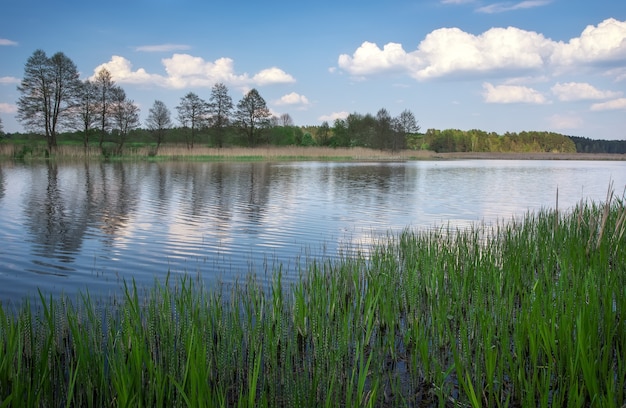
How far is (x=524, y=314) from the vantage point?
12.7 ft

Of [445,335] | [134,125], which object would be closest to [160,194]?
[445,335]

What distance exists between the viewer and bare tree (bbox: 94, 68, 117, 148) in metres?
53.8

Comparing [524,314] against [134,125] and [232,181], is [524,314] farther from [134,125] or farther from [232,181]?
[134,125]

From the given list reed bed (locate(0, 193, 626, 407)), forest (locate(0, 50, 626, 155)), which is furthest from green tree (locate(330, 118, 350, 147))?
reed bed (locate(0, 193, 626, 407))

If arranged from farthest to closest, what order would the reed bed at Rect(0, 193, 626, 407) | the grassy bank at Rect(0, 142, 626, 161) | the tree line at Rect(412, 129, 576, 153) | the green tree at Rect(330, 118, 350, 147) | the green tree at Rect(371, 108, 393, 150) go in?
the tree line at Rect(412, 129, 576, 153), the green tree at Rect(330, 118, 350, 147), the green tree at Rect(371, 108, 393, 150), the grassy bank at Rect(0, 142, 626, 161), the reed bed at Rect(0, 193, 626, 407)

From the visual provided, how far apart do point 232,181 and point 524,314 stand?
2415 cm

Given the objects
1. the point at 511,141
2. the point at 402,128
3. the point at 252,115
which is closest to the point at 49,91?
the point at 252,115

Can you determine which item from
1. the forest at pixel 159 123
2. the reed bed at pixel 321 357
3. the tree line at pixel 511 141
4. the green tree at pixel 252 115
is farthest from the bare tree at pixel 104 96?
the tree line at pixel 511 141

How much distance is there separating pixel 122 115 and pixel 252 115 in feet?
78.1

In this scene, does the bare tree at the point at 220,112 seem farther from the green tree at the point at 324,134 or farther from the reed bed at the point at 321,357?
the reed bed at the point at 321,357

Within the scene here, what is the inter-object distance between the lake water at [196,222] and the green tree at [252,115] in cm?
5072

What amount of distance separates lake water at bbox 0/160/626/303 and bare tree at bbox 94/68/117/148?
100 ft

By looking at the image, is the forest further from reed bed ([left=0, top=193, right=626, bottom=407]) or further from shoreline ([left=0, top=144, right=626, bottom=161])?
reed bed ([left=0, top=193, right=626, bottom=407])

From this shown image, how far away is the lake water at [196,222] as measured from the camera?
7953 millimetres
